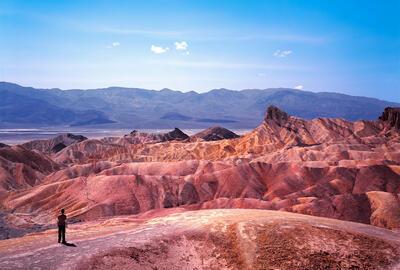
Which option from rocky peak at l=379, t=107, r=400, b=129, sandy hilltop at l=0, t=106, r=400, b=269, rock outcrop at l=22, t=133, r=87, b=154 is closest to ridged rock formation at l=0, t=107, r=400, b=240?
sandy hilltop at l=0, t=106, r=400, b=269

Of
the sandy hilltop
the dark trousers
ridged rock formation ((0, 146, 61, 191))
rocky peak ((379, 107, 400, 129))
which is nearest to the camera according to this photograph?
the dark trousers

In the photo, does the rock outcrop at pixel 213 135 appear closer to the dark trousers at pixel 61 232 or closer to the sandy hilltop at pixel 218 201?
the sandy hilltop at pixel 218 201

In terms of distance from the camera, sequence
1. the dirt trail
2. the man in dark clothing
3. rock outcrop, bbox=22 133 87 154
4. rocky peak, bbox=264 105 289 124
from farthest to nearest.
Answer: rock outcrop, bbox=22 133 87 154, rocky peak, bbox=264 105 289 124, the man in dark clothing, the dirt trail

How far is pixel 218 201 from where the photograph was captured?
70.3 m

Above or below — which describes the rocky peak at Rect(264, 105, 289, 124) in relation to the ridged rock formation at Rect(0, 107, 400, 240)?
above

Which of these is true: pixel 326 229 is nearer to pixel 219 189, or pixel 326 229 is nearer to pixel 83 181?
pixel 219 189

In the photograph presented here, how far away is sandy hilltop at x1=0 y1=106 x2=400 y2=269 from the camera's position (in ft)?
99.8

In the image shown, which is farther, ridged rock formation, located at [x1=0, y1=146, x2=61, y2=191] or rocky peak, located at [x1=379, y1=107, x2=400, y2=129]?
rocky peak, located at [x1=379, y1=107, x2=400, y2=129]

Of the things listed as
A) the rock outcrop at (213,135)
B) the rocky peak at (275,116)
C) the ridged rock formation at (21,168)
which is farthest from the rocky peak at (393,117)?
the ridged rock formation at (21,168)

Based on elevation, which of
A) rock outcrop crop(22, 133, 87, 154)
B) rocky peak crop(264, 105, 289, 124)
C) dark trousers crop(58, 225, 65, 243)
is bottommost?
rock outcrop crop(22, 133, 87, 154)

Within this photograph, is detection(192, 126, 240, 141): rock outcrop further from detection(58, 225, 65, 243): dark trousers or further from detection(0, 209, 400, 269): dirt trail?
detection(58, 225, 65, 243): dark trousers

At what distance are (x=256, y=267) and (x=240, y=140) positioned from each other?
109m

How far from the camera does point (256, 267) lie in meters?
29.3

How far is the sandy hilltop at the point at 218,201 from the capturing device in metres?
30.4
